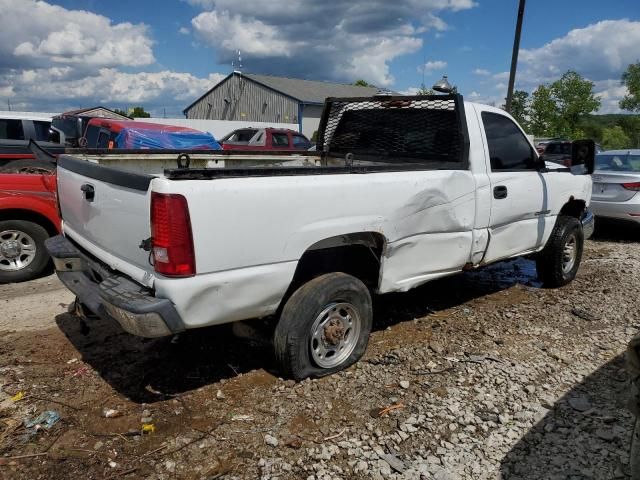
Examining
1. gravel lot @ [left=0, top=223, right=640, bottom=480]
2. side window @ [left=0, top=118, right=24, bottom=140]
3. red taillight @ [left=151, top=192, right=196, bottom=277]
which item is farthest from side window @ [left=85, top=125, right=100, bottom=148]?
red taillight @ [left=151, top=192, right=196, bottom=277]

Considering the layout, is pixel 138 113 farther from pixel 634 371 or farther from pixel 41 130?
pixel 634 371

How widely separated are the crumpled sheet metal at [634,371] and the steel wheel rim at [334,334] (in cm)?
195

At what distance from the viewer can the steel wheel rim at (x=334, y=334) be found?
360 centimetres

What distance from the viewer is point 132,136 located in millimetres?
9336

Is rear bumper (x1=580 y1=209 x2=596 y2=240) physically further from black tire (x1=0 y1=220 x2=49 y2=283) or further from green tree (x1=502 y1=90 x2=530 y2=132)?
green tree (x1=502 y1=90 x2=530 y2=132)

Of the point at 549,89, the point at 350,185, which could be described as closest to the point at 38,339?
the point at 350,185

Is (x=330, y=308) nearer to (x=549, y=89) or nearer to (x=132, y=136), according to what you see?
(x=132, y=136)

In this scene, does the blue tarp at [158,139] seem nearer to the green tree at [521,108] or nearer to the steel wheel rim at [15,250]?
the steel wheel rim at [15,250]

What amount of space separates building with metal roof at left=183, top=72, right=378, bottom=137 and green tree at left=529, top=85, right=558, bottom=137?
13521mm

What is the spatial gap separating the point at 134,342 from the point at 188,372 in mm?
756

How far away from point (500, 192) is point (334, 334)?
210cm

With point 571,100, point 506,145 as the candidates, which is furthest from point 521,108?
point 506,145

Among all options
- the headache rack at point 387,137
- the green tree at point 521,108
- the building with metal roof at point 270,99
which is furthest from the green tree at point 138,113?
the headache rack at point 387,137

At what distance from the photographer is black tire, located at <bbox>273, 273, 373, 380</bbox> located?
338 cm
